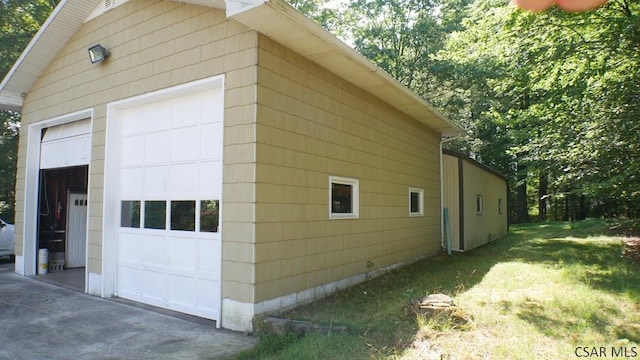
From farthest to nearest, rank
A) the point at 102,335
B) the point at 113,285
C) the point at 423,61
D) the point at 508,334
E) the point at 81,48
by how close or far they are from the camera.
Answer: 1. the point at 423,61
2. the point at 81,48
3. the point at 113,285
4. the point at 102,335
5. the point at 508,334

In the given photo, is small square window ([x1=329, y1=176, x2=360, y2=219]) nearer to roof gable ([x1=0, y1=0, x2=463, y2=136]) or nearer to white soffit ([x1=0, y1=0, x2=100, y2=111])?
roof gable ([x1=0, y1=0, x2=463, y2=136])

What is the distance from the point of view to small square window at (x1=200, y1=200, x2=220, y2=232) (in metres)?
5.42

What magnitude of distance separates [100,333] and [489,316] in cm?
495

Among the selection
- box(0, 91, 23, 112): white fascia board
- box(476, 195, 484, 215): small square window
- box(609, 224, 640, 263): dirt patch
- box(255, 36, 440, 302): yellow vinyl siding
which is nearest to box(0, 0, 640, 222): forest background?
box(609, 224, 640, 263): dirt patch

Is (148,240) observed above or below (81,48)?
below

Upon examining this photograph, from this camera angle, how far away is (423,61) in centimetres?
1953

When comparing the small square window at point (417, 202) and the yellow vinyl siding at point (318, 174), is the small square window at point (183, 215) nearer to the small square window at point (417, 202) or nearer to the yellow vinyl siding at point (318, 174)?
the yellow vinyl siding at point (318, 174)

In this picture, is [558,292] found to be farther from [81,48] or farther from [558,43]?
[81,48]

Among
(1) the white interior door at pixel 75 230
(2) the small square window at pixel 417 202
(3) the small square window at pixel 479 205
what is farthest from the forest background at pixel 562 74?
(1) the white interior door at pixel 75 230

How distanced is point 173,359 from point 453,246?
30.8 ft

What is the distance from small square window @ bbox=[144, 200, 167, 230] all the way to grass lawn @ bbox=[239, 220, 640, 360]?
8.42ft

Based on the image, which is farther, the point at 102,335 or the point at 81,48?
the point at 81,48

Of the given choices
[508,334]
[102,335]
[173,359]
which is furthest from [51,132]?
[508,334]

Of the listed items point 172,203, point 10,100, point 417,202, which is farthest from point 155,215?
point 417,202
